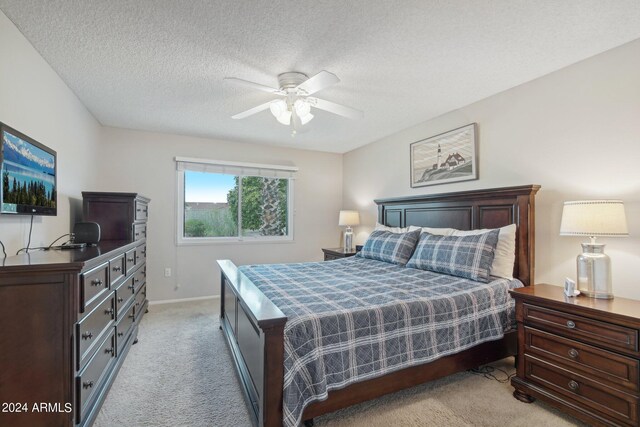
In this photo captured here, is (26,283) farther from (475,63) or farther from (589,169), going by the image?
(589,169)

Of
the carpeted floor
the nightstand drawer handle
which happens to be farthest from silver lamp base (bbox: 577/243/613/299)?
the carpeted floor

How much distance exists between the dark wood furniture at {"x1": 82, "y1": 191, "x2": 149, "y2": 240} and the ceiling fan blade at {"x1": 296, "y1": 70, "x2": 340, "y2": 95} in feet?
6.80

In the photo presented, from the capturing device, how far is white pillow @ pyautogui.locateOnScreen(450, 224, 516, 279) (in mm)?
2500

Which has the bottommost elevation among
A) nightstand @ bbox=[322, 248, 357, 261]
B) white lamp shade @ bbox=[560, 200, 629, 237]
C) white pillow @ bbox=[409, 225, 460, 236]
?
nightstand @ bbox=[322, 248, 357, 261]

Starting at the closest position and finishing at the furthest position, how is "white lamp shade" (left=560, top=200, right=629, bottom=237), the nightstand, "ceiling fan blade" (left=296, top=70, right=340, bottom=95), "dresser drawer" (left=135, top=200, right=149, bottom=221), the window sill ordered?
"white lamp shade" (left=560, top=200, right=629, bottom=237), "ceiling fan blade" (left=296, top=70, right=340, bottom=95), "dresser drawer" (left=135, top=200, right=149, bottom=221), the nightstand, the window sill

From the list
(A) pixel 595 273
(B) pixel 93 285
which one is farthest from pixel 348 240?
(B) pixel 93 285

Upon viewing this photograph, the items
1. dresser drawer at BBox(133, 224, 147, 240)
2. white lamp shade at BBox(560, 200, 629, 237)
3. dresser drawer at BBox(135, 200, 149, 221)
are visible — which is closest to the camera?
white lamp shade at BBox(560, 200, 629, 237)

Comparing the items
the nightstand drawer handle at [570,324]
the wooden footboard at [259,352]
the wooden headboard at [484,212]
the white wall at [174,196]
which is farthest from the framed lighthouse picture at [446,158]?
the wooden footboard at [259,352]

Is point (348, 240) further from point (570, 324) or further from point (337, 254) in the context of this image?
point (570, 324)

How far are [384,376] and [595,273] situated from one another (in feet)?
5.00

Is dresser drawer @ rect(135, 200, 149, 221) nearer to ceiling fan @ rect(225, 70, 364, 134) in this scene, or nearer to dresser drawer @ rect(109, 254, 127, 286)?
dresser drawer @ rect(109, 254, 127, 286)

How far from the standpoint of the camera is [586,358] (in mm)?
1751

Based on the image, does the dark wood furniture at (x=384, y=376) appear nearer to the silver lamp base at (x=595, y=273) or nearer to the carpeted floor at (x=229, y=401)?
the carpeted floor at (x=229, y=401)

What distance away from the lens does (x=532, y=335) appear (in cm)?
202
